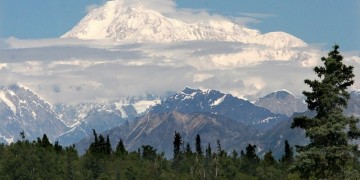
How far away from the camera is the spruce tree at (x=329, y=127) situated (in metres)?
43.7

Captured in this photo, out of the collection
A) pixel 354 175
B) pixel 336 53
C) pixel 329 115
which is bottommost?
pixel 354 175

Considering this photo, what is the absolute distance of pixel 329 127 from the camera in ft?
143

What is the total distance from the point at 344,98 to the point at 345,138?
89.1 inches

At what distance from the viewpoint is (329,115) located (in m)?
44.1

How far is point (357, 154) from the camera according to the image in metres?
45.2

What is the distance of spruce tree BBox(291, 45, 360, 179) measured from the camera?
143 ft

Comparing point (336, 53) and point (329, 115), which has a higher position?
point (336, 53)

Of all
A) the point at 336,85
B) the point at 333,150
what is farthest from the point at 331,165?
the point at 336,85

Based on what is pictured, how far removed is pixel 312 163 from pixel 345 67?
18.8ft

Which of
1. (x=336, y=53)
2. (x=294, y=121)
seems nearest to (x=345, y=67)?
(x=336, y=53)

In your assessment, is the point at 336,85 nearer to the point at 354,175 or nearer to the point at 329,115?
the point at 329,115

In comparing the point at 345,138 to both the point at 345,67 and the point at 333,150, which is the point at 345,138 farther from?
the point at 345,67

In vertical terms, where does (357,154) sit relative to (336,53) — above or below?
below

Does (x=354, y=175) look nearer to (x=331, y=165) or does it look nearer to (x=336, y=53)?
(x=331, y=165)
